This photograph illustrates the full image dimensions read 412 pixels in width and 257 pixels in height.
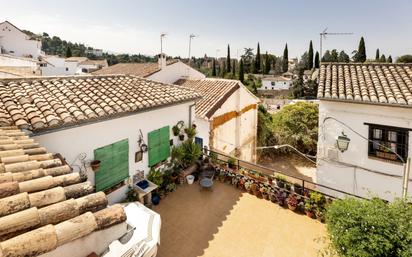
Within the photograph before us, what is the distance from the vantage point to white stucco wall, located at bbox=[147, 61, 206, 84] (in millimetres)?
21391

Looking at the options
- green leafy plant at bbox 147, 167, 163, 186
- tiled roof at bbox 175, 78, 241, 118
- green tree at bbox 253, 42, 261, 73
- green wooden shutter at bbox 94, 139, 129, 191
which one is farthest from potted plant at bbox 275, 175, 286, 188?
green tree at bbox 253, 42, 261, 73

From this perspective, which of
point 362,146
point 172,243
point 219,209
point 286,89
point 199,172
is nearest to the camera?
point 172,243

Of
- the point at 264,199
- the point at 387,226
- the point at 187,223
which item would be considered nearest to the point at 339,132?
the point at 264,199

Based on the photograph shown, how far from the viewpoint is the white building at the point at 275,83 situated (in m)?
72.8

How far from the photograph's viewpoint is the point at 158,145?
32.4 ft

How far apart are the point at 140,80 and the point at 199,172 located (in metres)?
4.99

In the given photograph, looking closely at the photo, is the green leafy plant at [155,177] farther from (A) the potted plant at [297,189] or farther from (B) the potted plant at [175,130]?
(A) the potted plant at [297,189]

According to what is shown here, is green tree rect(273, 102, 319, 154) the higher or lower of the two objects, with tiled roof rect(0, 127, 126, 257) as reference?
lower

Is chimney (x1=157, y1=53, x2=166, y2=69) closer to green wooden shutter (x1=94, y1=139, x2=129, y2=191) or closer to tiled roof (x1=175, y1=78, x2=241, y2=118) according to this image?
tiled roof (x1=175, y1=78, x2=241, y2=118)

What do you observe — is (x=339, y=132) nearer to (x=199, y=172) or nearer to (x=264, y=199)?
(x=264, y=199)

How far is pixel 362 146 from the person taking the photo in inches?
382

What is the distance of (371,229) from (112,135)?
7272 millimetres

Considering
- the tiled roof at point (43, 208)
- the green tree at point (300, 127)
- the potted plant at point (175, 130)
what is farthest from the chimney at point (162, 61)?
the tiled roof at point (43, 208)

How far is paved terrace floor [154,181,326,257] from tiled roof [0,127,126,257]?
4557 mm
